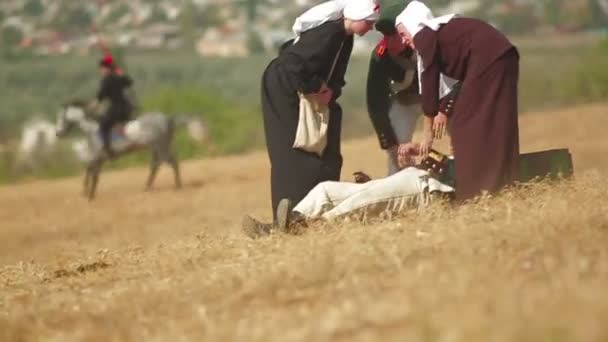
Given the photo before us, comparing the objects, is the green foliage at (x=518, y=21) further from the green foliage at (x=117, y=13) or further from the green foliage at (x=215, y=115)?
the green foliage at (x=117, y=13)

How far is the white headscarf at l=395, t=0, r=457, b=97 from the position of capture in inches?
361

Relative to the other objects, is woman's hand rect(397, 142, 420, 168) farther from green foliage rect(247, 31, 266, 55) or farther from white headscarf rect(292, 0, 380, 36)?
green foliage rect(247, 31, 266, 55)

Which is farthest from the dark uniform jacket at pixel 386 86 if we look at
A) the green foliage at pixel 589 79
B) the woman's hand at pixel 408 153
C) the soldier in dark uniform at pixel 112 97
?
the green foliage at pixel 589 79

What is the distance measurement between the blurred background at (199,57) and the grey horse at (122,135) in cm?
226

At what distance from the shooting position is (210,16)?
98.5 meters

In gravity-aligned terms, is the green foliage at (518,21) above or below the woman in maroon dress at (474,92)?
below

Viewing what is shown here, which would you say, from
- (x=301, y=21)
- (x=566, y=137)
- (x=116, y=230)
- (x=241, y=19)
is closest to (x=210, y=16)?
(x=241, y=19)

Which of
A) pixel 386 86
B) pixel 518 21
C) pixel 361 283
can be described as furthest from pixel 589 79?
pixel 361 283

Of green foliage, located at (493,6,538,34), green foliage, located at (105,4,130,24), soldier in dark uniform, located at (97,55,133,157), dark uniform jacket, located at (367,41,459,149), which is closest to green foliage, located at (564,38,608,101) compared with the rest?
soldier in dark uniform, located at (97,55,133,157)

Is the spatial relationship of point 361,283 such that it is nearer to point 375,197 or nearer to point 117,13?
point 375,197

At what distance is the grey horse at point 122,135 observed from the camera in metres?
24.9

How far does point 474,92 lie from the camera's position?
9062mm

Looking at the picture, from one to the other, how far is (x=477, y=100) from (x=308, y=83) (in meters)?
1.18

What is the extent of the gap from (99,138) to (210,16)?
74441 millimetres
